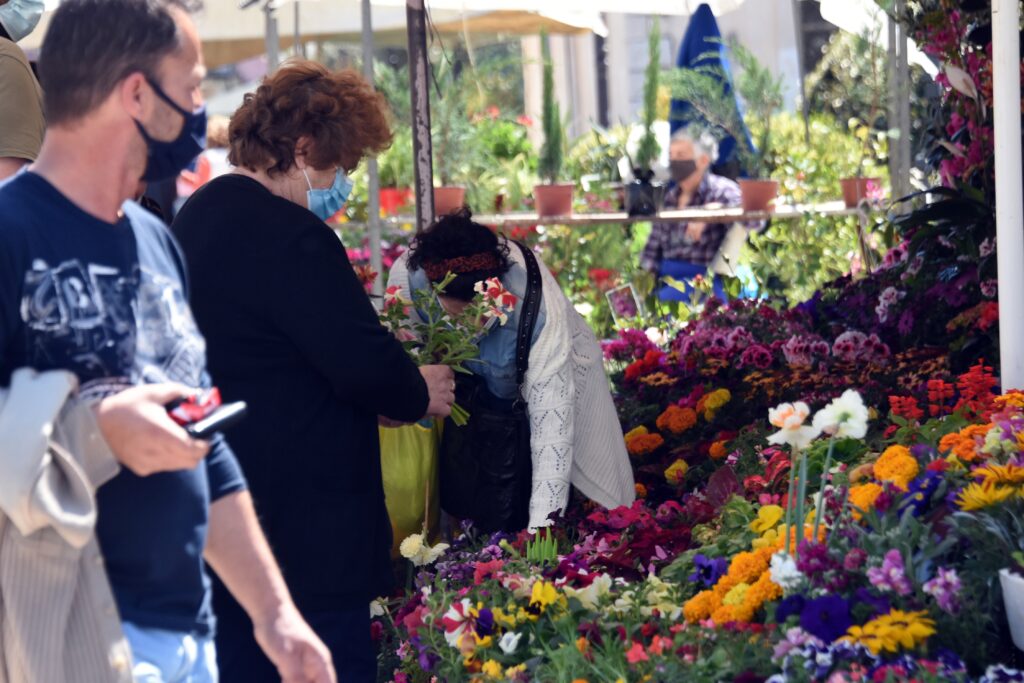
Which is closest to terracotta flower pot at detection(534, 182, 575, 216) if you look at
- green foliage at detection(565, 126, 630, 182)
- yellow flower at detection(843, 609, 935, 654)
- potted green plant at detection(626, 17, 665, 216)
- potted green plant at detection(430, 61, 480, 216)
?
potted green plant at detection(626, 17, 665, 216)

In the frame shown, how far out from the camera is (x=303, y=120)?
284cm

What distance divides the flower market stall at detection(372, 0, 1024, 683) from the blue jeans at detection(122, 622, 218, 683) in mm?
925

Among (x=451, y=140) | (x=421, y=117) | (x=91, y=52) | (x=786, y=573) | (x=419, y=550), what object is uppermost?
(x=451, y=140)

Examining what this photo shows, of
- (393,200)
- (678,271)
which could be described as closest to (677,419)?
(678,271)

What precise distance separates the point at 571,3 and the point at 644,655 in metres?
4.19

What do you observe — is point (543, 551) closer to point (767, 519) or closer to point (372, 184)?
point (767, 519)

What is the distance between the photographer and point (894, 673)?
2.22 meters

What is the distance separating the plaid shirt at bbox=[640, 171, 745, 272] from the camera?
25.7ft

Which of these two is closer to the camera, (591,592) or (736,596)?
(736,596)

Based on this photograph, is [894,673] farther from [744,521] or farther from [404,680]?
[404,680]

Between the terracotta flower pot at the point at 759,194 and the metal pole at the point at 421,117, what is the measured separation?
2.89 m

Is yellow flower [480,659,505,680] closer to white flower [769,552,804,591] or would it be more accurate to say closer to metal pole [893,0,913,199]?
white flower [769,552,804,591]

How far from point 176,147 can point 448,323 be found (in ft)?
5.75

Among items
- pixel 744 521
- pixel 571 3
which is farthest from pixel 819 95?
pixel 744 521
